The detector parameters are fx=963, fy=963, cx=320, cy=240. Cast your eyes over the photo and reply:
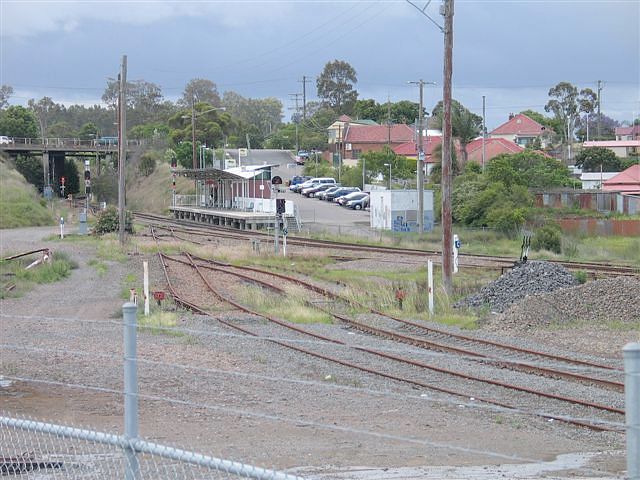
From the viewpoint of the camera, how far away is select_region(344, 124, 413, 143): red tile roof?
13550 centimetres

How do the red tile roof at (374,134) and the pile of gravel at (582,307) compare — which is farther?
the red tile roof at (374,134)

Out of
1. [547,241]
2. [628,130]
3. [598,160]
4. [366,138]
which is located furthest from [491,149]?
[628,130]

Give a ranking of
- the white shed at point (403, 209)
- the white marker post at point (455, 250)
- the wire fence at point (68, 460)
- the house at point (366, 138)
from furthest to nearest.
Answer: the house at point (366, 138)
the white shed at point (403, 209)
the white marker post at point (455, 250)
the wire fence at point (68, 460)

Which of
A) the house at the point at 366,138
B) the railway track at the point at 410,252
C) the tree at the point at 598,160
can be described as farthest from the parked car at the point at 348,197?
the house at the point at 366,138

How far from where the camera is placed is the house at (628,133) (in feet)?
546

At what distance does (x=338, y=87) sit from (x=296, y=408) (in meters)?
166

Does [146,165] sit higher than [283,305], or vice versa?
[146,165]

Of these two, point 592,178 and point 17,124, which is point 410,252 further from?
point 17,124

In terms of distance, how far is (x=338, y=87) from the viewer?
577ft

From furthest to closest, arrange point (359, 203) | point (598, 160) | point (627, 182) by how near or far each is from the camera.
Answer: point (598, 160) → point (359, 203) → point (627, 182)

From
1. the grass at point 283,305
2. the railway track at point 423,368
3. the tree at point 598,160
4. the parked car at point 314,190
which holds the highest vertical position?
the tree at point 598,160

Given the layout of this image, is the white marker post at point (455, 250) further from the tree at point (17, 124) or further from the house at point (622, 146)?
the tree at point (17, 124)

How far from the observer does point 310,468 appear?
9562mm

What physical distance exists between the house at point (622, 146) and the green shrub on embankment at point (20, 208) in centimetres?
6683
